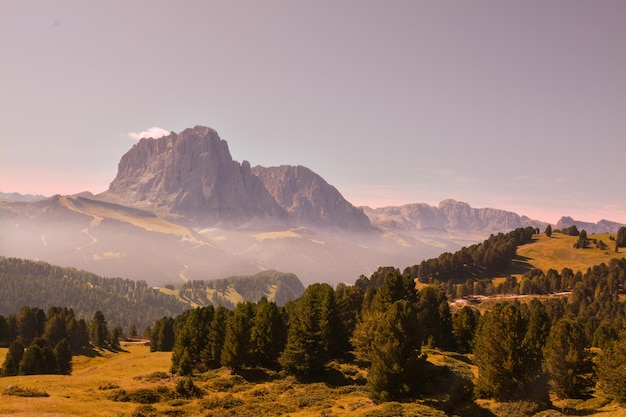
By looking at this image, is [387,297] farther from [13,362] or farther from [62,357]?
[13,362]

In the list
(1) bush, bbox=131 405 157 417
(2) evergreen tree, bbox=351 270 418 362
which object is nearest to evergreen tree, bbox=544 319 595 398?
(2) evergreen tree, bbox=351 270 418 362

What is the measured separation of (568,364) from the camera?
45.6 m

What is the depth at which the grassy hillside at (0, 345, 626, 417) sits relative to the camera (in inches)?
1544

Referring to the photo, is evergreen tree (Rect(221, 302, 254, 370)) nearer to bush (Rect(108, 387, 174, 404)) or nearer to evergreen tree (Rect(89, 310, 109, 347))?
bush (Rect(108, 387, 174, 404))

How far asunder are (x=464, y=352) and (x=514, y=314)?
144 ft

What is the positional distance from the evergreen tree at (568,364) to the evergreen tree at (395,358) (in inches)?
700

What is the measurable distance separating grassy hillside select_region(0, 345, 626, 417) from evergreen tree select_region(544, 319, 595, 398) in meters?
2.70

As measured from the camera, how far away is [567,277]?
186 m

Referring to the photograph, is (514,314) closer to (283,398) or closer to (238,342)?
(283,398)

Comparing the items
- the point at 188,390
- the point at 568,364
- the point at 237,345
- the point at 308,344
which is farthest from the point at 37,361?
the point at 568,364

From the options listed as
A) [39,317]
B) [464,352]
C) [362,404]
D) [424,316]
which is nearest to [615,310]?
[464,352]

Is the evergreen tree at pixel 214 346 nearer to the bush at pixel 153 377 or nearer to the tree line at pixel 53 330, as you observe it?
the bush at pixel 153 377

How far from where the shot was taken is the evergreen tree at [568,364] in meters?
45.5

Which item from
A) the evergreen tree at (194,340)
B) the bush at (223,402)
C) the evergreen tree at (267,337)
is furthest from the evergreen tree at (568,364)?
the evergreen tree at (194,340)
